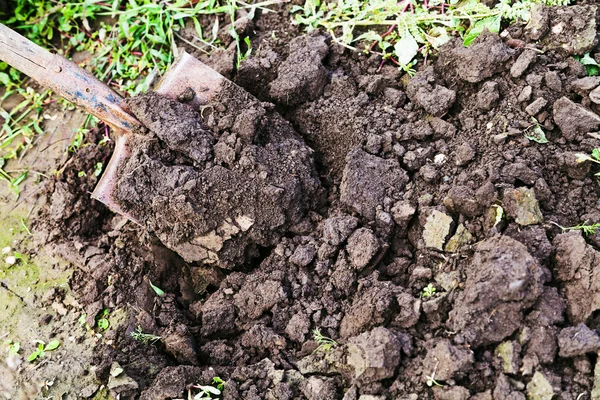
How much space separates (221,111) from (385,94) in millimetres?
812

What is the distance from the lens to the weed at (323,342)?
7.48ft

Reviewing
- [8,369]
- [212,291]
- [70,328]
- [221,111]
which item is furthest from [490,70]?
[8,369]

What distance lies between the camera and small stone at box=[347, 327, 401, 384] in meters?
2.07

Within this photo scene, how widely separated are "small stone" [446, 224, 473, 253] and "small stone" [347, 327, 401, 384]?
443 millimetres

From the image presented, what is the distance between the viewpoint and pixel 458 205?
234 centimetres

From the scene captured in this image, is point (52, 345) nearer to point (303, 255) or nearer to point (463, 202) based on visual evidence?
point (303, 255)

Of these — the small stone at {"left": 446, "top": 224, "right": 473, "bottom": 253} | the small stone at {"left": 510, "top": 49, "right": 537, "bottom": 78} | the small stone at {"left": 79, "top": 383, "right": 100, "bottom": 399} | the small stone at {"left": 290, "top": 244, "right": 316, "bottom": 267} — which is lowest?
the small stone at {"left": 79, "top": 383, "right": 100, "bottom": 399}

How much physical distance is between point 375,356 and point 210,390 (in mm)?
671

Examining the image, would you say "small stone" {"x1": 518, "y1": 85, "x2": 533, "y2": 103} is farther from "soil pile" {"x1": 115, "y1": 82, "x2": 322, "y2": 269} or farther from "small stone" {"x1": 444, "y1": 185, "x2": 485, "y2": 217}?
"soil pile" {"x1": 115, "y1": 82, "x2": 322, "y2": 269}

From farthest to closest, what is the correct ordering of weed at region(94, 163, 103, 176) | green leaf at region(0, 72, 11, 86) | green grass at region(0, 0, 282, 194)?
green leaf at region(0, 72, 11, 86) → green grass at region(0, 0, 282, 194) → weed at region(94, 163, 103, 176)

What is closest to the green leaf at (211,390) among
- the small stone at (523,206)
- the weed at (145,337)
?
the weed at (145,337)

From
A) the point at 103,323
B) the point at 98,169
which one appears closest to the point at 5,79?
the point at 98,169

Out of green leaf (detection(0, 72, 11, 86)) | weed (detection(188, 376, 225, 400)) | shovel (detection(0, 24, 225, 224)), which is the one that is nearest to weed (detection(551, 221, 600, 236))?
weed (detection(188, 376, 225, 400))

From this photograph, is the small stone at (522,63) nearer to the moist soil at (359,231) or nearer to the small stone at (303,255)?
the moist soil at (359,231)
